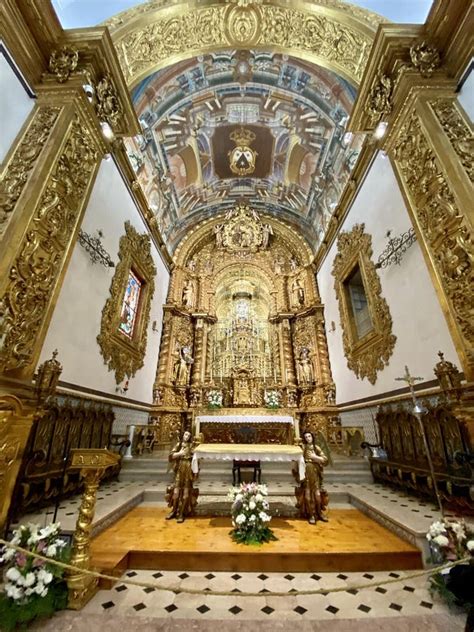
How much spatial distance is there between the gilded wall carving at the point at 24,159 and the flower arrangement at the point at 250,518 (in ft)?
18.3

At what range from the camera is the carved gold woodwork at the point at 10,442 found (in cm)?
347

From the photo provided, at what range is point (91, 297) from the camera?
21.8 ft

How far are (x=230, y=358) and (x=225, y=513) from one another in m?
7.87

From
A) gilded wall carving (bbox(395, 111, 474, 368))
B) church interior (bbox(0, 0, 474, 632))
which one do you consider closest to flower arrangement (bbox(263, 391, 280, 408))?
church interior (bbox(0, 0, 474, 632))

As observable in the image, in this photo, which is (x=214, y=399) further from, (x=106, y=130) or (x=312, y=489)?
(x=106, y=130)

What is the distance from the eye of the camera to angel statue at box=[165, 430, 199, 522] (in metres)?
4.97

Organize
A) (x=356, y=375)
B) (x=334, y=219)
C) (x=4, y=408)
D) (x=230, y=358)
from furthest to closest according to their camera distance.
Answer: (x=230, y=358)
(x=334, y=219)
(x=356, y=375)
(x=4, y=408)

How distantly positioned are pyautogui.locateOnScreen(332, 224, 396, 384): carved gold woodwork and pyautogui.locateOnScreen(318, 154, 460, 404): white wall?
0.23 meters

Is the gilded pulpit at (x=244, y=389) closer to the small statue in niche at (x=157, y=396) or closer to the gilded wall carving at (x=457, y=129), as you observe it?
the small statue in niche at (x=157, y=396)

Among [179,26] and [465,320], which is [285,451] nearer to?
[465,320]

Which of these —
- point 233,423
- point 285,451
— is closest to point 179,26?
point 285,451

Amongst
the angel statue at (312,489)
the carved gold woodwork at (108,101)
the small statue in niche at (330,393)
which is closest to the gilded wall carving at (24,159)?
the carved gold woodwork at (108,101)

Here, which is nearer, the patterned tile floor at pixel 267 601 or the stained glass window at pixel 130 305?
the patterned tile floor at pixel 267 601

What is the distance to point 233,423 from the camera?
8984 mm
